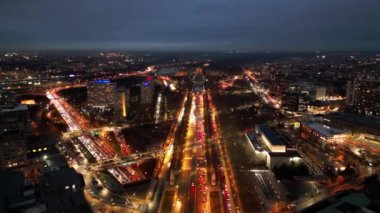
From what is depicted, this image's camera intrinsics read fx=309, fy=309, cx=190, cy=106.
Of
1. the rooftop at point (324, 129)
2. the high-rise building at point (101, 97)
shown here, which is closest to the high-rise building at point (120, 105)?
the high-rise building at point (101, 97)

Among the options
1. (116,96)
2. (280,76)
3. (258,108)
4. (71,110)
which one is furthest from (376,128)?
(280,76)

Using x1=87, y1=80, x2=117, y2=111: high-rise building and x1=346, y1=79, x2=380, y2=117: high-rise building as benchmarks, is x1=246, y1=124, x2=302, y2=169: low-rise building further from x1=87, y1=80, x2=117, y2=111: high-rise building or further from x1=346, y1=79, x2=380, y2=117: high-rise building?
x1=87, y1=80, x2=117, y2=111: high-rise building

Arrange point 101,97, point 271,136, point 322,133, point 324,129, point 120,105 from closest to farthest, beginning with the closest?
point 271,136
point 322,133
point 324,129
point 120,105
point 101,97

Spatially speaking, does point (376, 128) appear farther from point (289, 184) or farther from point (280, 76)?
point (280, 76)

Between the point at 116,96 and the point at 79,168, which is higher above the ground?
the point at 116,96

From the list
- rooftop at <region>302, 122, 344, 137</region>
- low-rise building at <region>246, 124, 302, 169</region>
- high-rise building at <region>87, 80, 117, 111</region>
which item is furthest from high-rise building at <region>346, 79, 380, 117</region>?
high-rise building at <region>87, 80, 117, 111</region>

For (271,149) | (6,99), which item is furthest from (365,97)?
(6,99)

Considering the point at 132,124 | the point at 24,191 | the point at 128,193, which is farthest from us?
the point at 132,124

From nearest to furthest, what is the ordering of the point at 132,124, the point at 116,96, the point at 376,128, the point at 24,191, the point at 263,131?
1. the point at 24,191
2. the point at 263,131
3. the point at 376,128
4. the point at 132,124
5. the point at 116,96

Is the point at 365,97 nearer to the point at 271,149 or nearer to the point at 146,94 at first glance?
the point at 271,149
